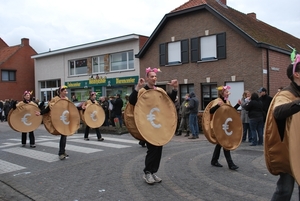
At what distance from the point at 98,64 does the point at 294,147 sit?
83.3 feet

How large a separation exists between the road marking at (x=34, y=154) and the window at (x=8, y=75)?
1053 inches

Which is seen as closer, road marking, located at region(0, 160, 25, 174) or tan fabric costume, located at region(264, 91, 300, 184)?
tan fabric costume, located at region(264, 91, 300, 184)

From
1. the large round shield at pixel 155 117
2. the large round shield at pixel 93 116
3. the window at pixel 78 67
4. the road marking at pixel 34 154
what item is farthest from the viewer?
the window at pixel 78 67

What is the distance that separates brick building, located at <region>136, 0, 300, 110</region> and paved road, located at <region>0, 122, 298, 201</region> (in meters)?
9.37

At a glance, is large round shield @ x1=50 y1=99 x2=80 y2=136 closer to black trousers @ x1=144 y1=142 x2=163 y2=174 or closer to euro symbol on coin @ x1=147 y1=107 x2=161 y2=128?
black trousers @ x1=144 y1=142 x2=163 y2=174

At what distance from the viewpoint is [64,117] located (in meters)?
8.30

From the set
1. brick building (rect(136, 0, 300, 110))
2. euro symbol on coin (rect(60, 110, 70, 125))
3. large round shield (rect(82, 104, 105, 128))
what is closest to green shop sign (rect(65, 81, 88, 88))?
brick building (rect(136, 0, 300, 110))

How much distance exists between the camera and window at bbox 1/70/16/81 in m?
34.0

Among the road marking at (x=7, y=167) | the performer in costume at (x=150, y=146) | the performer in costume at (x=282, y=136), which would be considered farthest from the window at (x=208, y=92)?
the performer in costume at (x=282, y=136)

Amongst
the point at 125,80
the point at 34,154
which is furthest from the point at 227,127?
the point at 125,80

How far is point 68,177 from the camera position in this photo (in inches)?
250

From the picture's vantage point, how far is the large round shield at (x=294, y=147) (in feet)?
10.2

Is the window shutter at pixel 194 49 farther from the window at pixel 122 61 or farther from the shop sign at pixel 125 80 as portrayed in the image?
the window at pixel 122 61

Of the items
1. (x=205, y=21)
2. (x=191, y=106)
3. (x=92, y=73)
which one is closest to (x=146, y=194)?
(x=191, y=106)
